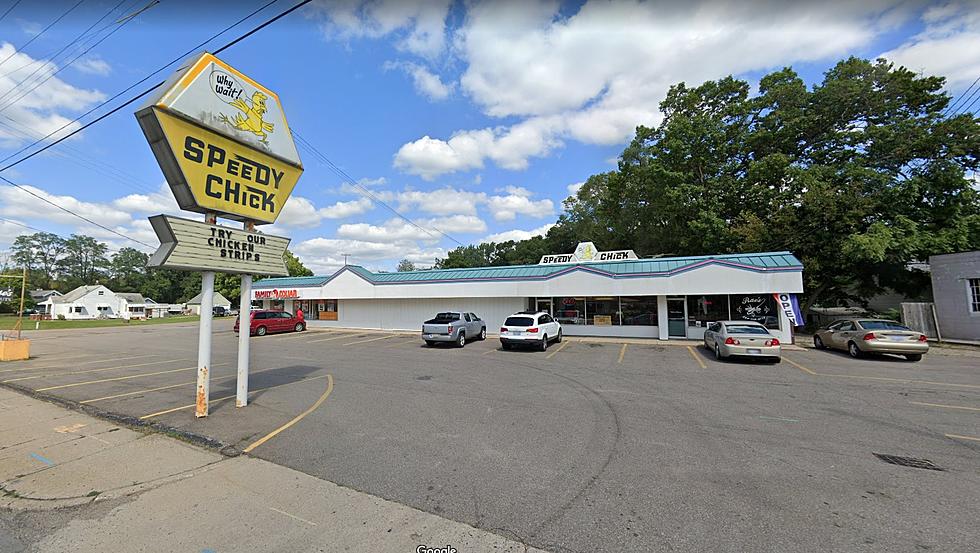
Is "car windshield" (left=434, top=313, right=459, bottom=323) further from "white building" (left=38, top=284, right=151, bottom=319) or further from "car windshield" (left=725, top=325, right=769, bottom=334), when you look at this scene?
"white building" (left=38, top=284, right=151, bottom=319)

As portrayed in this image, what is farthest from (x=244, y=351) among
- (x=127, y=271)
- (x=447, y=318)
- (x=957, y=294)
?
(x=127, y=271)

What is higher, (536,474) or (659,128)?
(659,128)

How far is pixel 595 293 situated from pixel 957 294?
15494 millimetres

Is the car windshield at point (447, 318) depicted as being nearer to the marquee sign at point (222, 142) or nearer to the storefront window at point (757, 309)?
the marquee sign at point (222, 142)

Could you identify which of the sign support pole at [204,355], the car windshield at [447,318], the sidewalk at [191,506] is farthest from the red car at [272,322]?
the sidewalk at [191,506]

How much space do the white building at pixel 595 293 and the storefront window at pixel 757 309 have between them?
0.04 metres

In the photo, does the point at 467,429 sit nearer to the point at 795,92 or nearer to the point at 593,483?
the point at 593,483

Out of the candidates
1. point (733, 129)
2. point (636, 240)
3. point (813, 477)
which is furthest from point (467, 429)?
point (636, 240)

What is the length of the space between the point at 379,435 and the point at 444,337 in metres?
11.1

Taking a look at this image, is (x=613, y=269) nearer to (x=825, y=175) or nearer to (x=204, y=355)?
(x=825, y=175)

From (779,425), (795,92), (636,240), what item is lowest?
(779,425)

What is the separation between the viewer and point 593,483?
4.28 m

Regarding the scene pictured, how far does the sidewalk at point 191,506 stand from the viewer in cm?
325

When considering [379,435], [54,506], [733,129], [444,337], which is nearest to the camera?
[54,506]
